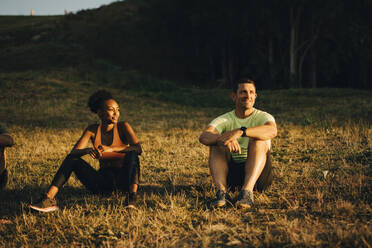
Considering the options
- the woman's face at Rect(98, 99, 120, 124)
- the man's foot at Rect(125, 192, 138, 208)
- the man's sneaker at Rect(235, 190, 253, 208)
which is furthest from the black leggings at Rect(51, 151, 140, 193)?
the man's sneaker at Rect(235, 190, 253, 208)

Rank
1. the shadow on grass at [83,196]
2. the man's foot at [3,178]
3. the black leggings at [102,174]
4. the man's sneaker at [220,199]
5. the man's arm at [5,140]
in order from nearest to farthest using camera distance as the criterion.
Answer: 1. the man's sneaker at [220,199]
2. the black leggings at [102,174]
3. the shadow on grass at [83,196]
4. the man's arm at [5,140]
5. the man's foot at [3,178]

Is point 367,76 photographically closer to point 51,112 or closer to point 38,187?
point 51,112

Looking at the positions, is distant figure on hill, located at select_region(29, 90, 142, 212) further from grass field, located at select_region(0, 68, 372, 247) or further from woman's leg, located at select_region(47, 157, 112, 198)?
grass field, located at select_region(0, 68, 372, 247)

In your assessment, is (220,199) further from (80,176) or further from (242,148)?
(80,176)

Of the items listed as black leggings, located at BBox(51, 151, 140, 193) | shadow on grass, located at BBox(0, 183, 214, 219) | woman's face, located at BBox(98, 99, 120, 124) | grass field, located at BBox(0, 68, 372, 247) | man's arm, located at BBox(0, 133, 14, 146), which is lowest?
shadow on grass, located at BBox(0, 183, 214, 219)

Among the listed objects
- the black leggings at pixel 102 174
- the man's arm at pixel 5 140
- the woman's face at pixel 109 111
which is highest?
the woman's face at pixel 109 111

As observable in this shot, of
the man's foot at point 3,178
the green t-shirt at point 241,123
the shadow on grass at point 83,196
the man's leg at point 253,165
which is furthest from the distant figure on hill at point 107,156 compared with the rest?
the man's leg at point 253,165

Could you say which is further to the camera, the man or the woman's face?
the woman's face

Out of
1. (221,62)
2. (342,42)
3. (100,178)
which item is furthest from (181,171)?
(221,62)

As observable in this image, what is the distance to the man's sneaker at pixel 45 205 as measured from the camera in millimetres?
4255

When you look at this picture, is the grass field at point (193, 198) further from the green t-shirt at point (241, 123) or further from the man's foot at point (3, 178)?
the green t-shirt at point (241, 123)

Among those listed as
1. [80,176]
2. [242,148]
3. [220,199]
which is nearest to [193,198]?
[220,199]

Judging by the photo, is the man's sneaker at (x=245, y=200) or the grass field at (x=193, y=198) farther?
the man's sneaker at (x=245, y=200)

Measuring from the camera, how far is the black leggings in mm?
4582
